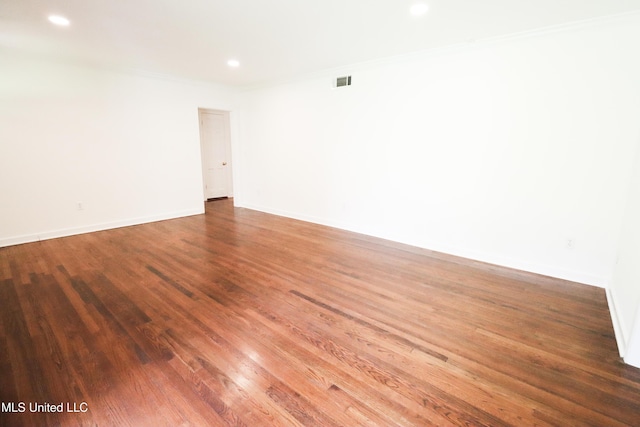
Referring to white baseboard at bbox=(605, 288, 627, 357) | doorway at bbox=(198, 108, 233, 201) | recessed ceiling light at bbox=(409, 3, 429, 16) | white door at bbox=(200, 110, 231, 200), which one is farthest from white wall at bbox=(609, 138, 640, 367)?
white door at bbox=(200, 110, 231, 200)

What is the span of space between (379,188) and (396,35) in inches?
80.3

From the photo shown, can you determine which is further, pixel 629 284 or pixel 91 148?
pixel 91 148

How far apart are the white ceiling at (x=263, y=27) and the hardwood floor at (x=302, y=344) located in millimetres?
2572

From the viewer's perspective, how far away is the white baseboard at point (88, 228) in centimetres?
405

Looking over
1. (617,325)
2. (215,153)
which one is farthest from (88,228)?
(617,325)

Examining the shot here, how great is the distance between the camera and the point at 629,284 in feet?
7.19

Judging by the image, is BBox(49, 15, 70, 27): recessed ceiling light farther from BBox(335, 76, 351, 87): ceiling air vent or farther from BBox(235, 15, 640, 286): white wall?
BBox(335, 76, 351, 87): ceiling air vent

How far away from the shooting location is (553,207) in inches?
122

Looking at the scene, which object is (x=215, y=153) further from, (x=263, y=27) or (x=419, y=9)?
(x=419, y=9)

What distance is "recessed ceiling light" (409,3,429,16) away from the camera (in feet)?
8.14

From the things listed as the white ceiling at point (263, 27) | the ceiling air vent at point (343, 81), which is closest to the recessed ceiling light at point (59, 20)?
the white ceiling at point (263, 27)

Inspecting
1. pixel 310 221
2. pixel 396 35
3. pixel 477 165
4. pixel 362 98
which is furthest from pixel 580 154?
pixel 310 221

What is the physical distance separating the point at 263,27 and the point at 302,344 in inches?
120

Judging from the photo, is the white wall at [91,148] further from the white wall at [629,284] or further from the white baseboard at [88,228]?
the white wall at [629,284]
